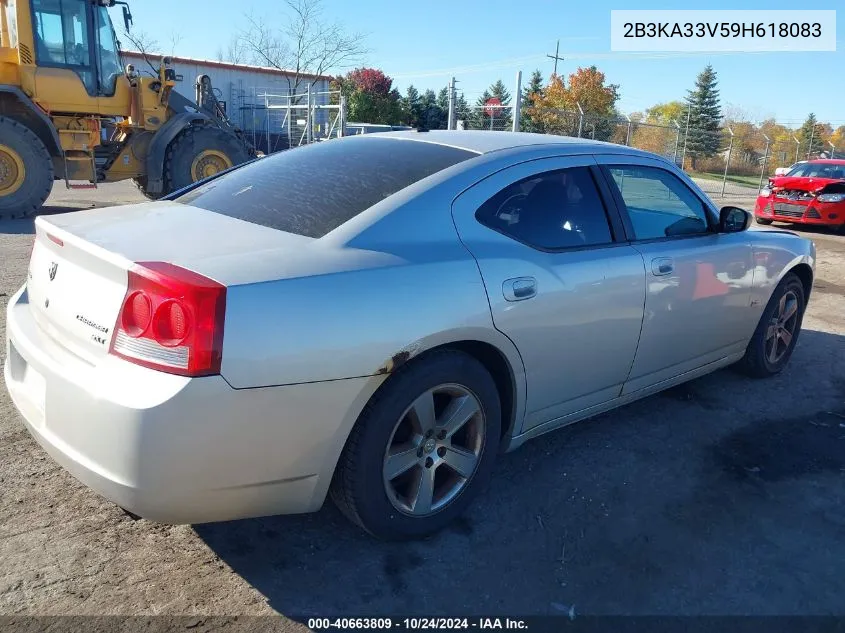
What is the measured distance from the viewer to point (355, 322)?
7.61 feet

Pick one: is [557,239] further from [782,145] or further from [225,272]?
[782,145]

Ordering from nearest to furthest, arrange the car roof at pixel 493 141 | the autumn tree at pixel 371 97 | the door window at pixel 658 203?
the car roof at pixel 493 141
the door window at pixel 658 203
the autumn tree at pixel 371 97

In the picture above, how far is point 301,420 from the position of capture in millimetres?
Result: 2264

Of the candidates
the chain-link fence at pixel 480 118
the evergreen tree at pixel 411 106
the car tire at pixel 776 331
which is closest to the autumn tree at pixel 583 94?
the evergreen tree at pixel 411 106

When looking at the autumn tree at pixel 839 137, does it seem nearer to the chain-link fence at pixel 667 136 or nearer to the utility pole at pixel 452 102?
the chain-link fence at pixel 667 136

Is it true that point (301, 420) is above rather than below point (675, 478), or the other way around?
above

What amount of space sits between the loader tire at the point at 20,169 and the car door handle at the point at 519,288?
10.1m

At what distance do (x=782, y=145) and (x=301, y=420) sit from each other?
48.1 metres

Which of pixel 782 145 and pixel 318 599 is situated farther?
pixel 782 145

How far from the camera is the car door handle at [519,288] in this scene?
2.80 meters

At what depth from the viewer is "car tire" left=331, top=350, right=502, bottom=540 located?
2475 millimetres

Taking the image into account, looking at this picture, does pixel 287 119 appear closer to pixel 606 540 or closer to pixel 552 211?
pixel 552 211

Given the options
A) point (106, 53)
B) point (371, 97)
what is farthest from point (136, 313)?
point (371, 97)

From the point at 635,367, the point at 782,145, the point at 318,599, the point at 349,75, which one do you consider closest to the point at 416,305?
the point at 318,599
